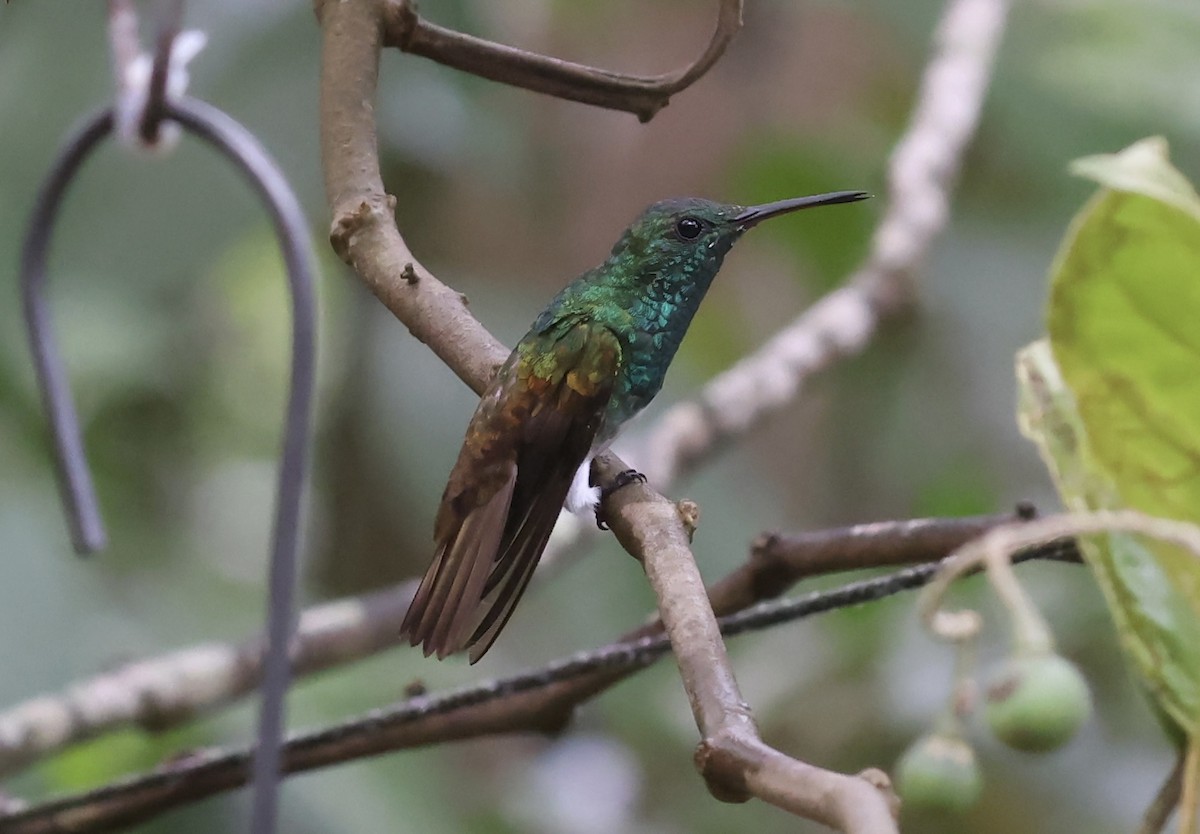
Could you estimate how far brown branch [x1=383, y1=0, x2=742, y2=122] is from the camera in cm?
89

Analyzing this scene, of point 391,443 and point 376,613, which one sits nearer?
point 376,613

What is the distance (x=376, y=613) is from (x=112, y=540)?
3.18 ft

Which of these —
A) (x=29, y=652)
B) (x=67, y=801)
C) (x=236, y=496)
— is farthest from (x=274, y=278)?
(x=67, y=801)

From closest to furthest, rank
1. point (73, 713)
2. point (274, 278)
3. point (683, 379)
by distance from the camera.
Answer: point (73, 713), point (683, 379), point (274, 278)

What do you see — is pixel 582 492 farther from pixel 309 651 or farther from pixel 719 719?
pixel 309 651

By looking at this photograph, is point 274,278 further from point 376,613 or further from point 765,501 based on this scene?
point 376,613

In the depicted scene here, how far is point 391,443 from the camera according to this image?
232 centimetres

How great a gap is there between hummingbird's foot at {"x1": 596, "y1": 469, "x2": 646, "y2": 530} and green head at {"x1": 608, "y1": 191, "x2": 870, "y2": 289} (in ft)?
1.49

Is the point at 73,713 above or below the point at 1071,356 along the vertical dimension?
above

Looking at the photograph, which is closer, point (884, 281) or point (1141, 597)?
point (1141, 597)

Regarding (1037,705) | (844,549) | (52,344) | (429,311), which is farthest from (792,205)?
(52,344)

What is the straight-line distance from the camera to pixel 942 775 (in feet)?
2.91

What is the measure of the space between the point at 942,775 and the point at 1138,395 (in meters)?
0.28

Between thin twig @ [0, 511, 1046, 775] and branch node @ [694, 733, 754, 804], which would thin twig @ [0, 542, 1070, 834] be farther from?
branch node @ [694, 733, 754, 804]
